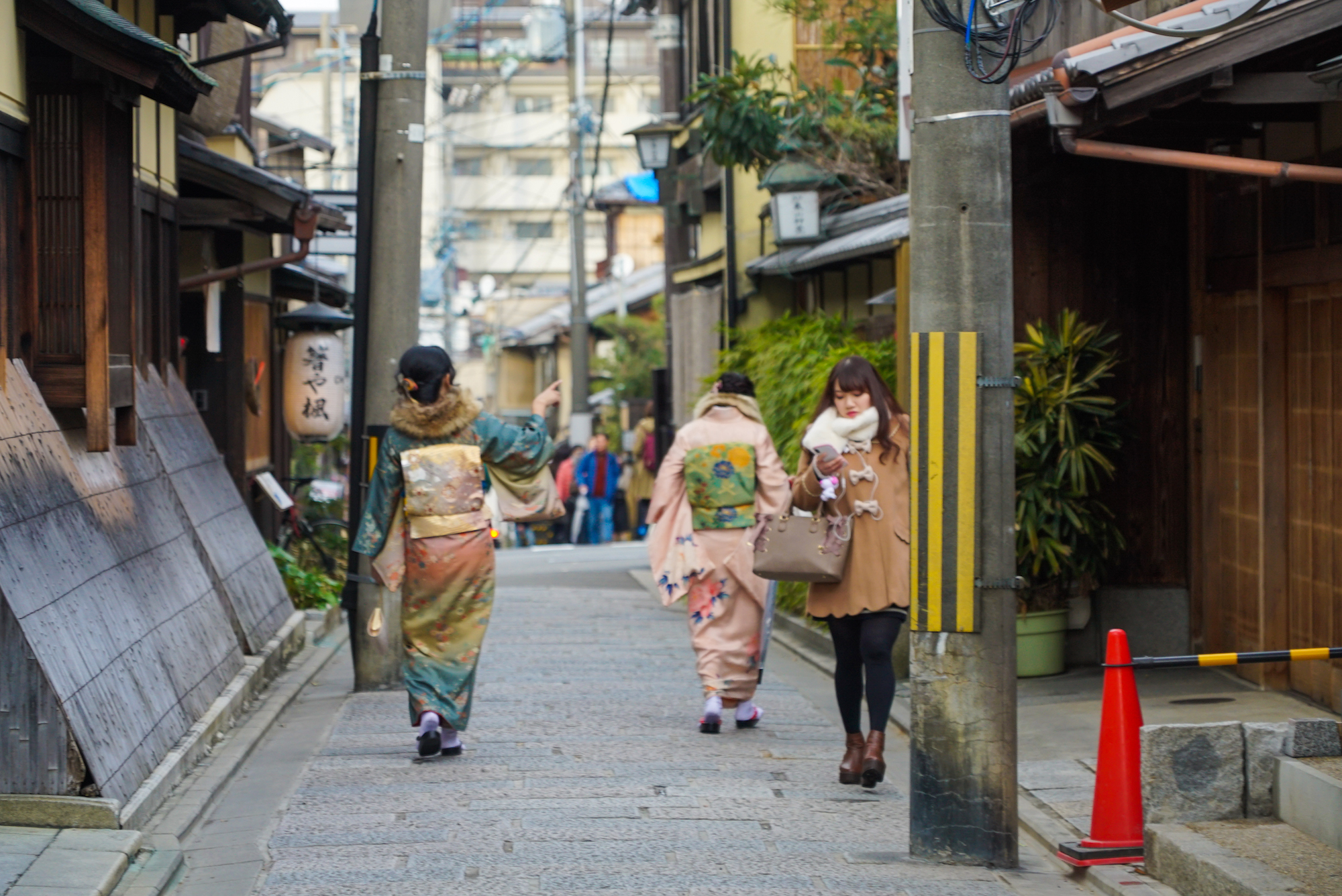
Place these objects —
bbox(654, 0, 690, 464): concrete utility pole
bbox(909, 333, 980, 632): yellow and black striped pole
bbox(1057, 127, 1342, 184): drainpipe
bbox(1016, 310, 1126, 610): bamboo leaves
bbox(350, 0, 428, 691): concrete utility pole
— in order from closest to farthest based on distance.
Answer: bbox(909, 333, 980, 632): yellow and black striped pole, bbox(1057, 127, 1342, 184): drainpipe, bbox(1016, 310, 1126, 610): bamboo leaves, bbox(350, 0, 428, 691): concrete utility pole, bbox(654, 0, 690, 464): concrete utility pole

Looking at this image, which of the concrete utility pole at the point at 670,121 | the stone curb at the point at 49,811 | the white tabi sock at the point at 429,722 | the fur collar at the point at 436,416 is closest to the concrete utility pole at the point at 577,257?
the concrete utility pole at the point at 670,121

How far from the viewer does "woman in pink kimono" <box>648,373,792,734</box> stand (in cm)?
880

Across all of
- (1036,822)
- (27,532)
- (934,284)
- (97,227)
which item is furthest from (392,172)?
(1036,822)

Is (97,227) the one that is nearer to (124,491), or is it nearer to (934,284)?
(124,491)

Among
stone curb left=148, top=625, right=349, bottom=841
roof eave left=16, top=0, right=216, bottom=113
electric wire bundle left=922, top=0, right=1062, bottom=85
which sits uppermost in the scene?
roof eave left=16, top=0, right=216, bottom=113

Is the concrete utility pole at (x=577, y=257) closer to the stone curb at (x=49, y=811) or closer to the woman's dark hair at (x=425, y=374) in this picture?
the woman's dark hair at (x=425, y=374)

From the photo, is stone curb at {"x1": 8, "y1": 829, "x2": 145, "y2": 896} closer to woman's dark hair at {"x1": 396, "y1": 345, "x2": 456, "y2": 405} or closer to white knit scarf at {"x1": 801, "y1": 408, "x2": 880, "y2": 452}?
woman's dark hair at {"x1": 396, "y1": 345, "x2": 456, "y2": 405}

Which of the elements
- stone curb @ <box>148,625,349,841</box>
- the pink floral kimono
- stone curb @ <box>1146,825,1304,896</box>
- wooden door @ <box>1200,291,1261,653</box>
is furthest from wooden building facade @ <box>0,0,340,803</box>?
wooden door @ <box>1200,291,1261,653</box>

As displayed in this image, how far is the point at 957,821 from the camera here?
19.0ft

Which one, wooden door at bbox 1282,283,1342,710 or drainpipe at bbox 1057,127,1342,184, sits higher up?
drainpipe at bbox 1057,127,1342,184

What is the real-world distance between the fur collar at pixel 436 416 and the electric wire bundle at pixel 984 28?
3.52m

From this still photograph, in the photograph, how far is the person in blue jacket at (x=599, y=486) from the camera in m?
26.0

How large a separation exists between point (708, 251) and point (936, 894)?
17347 millimetres

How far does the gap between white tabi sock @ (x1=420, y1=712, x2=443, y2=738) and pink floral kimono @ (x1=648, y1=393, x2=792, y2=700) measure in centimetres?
167
